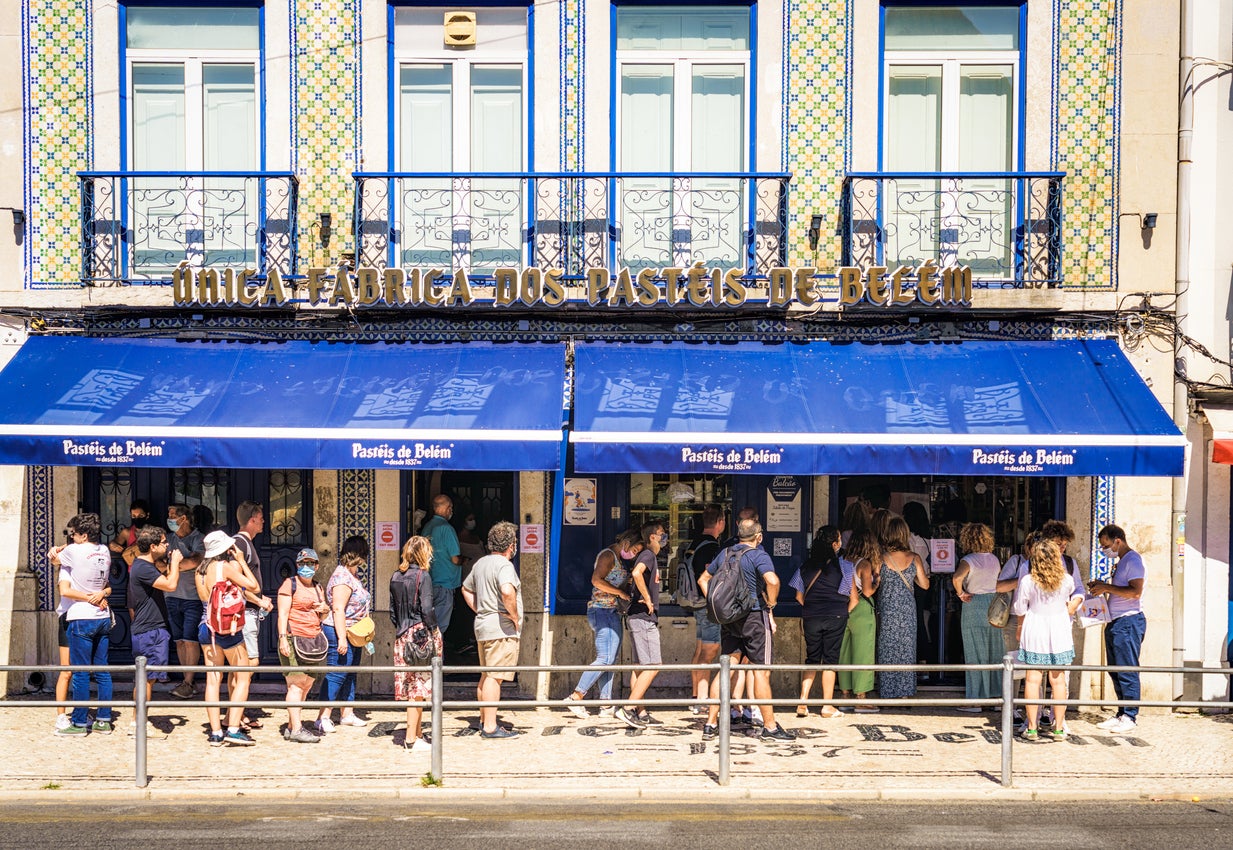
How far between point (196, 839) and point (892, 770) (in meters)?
4.71

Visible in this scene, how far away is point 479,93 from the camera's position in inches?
459

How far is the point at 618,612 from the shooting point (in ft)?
Answer: 33.3

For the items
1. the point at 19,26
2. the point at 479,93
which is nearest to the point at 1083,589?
the point at 479,93

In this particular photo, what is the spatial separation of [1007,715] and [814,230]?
4.93 m

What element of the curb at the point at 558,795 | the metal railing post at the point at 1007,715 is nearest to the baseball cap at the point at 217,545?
the curb at the point at 558,795

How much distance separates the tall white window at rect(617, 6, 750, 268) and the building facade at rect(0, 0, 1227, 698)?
3 cm

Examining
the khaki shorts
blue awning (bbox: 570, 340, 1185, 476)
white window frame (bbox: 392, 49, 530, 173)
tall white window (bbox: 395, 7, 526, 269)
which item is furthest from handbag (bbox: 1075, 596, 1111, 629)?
white window frame (bbox: 392, 49, 530, 173)

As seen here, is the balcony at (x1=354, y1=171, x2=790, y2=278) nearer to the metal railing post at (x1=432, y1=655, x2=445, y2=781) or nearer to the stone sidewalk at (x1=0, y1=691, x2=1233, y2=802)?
the stone sidewalk at (x1=0, y1=691, x2=1233, y2=802)

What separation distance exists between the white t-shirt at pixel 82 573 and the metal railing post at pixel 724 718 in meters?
5.10

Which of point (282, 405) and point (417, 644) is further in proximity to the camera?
point (282, 405)

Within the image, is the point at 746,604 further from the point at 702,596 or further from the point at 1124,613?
the point at 1124,613

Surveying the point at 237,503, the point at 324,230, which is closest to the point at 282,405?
the point at 237,503

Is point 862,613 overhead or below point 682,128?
below

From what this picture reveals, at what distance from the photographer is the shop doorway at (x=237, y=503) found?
11523mm
